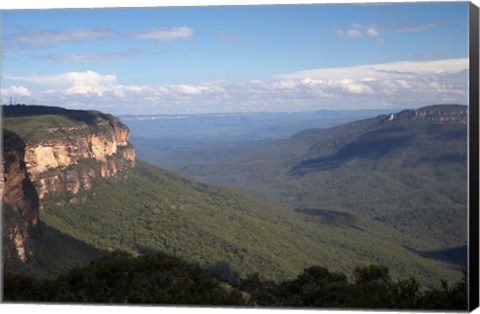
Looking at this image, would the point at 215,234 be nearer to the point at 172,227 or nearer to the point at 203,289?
the point at 172,227

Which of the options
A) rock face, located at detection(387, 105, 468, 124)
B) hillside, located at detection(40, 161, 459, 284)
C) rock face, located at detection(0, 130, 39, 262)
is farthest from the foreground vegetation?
rock face, located at detection(387, 105, 468, 124)

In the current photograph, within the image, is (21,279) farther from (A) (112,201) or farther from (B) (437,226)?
(B) (437,226)

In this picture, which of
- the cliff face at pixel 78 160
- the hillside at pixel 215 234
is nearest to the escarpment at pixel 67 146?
the cliff face at pixel 78 160

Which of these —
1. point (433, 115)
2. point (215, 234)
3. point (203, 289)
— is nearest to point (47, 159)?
point (215, 234)

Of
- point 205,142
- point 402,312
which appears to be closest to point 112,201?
point 402,312

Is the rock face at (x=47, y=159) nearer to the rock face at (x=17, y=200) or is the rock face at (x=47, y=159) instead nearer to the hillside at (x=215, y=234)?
the rock face at (x=17, y=200)

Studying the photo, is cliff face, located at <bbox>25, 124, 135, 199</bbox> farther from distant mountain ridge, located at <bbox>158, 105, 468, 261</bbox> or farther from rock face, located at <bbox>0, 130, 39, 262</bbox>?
distant mountain ridge, located at <bbox>158, 105, 468, 261</bbox>
